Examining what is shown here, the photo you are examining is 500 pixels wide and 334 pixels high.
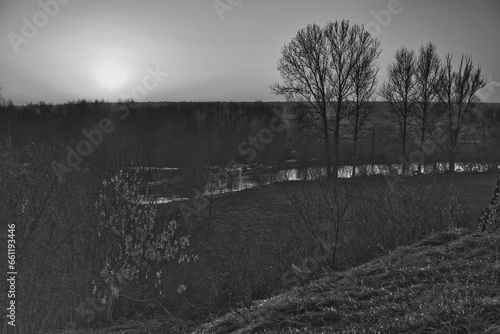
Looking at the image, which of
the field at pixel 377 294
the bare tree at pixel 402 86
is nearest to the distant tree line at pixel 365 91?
the bare tree at pixel 402 86

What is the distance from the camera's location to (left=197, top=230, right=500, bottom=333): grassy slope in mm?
2922

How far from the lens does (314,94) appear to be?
1399 inches

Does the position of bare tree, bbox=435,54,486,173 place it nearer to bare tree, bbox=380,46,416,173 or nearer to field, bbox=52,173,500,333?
bare tree, bbox=380,46,416,173

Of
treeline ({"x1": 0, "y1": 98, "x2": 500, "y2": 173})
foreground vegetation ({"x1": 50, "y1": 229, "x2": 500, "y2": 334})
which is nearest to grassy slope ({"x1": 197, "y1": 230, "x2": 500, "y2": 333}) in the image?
foreground vegetation ({"x1": 50, "y1": 229, "x2": 500, "y2": 334})

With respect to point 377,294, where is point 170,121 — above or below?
above

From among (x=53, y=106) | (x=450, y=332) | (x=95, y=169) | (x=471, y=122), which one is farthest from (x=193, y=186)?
(x=53, y=106)

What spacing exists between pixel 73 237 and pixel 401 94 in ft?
118

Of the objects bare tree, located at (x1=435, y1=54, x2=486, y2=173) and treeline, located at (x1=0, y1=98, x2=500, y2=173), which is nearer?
treeline, located at (x1=0, y1=98, x2=500, y2=173)

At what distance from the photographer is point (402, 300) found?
345 cm

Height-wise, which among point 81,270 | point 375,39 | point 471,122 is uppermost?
point 375,39

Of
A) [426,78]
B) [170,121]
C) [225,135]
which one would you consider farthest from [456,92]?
[170,121]

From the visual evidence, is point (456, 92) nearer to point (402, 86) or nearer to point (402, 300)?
point (402, 86)

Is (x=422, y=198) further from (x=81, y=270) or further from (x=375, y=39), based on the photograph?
(x=375, y=39)

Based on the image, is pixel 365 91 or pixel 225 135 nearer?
pixel 365 91
